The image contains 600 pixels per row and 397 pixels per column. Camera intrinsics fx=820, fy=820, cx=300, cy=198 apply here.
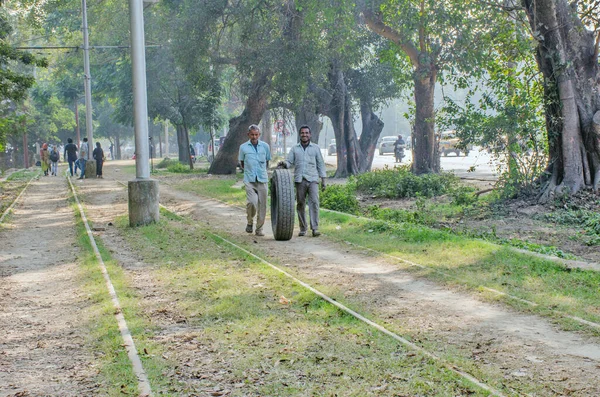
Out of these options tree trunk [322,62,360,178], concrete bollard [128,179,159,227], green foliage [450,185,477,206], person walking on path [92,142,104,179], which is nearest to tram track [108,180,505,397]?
concrete bollard [128,179,159,227]

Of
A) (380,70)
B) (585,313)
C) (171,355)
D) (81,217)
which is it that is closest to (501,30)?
(81,217)

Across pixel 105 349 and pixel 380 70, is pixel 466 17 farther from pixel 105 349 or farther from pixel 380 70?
pixel 105 349

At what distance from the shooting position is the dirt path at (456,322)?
20.0 ft

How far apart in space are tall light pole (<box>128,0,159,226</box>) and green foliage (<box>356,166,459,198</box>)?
7536 millimetres

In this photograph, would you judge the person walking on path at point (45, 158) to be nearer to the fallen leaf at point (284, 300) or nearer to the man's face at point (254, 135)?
the man's face at point (254, 135)

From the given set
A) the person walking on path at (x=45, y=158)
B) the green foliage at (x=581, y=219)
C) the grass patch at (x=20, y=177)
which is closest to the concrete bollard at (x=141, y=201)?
the green foliage at (x=581, y=219)

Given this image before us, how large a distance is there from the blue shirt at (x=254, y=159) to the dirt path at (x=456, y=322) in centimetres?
141

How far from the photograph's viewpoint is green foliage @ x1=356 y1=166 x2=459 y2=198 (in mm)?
21500

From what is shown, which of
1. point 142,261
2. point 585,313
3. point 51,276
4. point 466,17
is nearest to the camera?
point 585,313

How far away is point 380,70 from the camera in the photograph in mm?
36219

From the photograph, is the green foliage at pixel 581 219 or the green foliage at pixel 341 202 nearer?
the green foliage at pixel 581 219

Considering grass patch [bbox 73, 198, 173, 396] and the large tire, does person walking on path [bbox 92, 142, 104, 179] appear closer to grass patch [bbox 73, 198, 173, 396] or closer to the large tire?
the large tire

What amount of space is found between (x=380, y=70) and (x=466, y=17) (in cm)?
1349

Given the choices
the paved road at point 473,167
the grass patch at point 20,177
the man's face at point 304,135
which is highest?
the man's face at point 304,135
